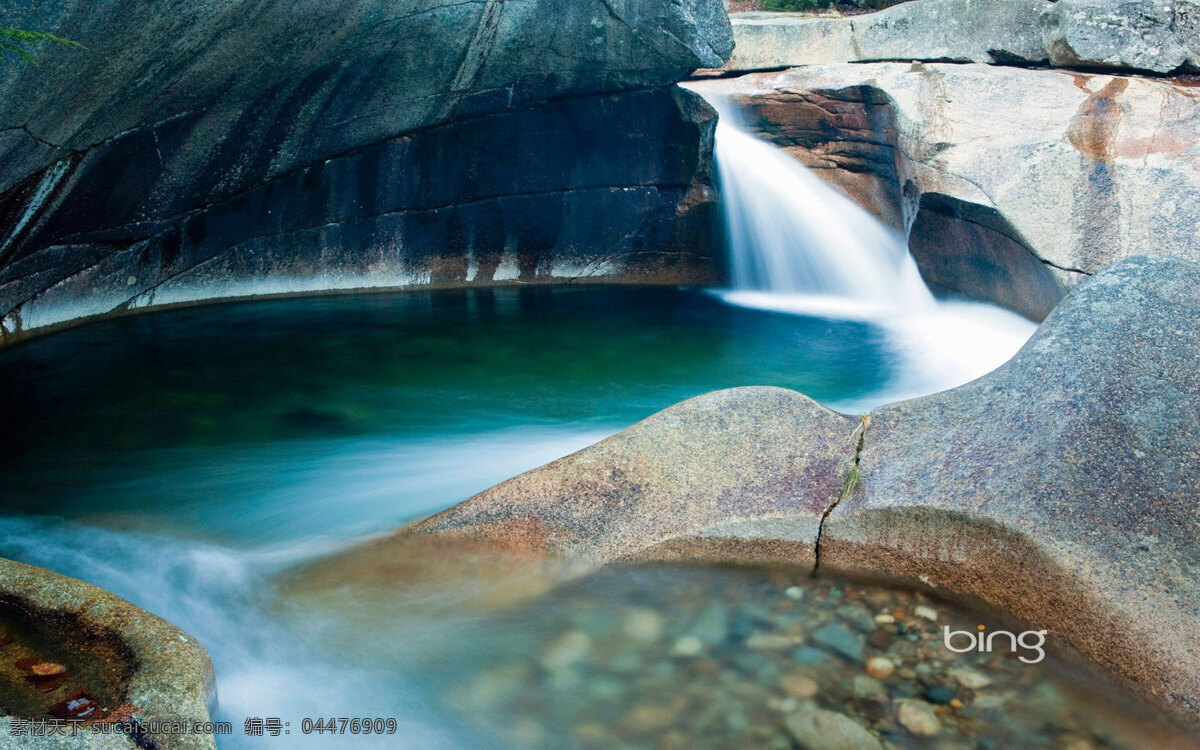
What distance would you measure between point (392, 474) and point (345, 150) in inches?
190

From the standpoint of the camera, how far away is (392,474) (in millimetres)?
4609

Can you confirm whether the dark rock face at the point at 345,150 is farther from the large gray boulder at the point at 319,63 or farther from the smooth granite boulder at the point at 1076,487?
the smooth granite boulder at the point at 1076,487

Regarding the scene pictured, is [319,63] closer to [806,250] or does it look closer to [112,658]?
[806,250]

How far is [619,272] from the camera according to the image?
9.62 metres

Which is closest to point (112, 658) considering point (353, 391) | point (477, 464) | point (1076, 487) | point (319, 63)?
point (477, 464)

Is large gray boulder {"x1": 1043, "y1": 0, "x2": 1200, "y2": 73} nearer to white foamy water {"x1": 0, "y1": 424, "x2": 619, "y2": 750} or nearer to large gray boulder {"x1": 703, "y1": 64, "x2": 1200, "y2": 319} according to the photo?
large gray boulder {"x1": 703, "y1": 64, "x2": 1200, "y2": 319}

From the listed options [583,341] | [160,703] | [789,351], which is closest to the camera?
[160,703]

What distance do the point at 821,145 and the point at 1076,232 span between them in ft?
11.7

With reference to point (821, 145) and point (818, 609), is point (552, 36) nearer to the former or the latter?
point (821, 145)

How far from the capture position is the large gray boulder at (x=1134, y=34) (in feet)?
24.0

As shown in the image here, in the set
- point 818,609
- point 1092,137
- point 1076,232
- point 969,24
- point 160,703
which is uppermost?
point 969,24

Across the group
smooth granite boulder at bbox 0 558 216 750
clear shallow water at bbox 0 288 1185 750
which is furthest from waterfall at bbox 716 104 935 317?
smooth granite boulder at bbox 0 558 216 750

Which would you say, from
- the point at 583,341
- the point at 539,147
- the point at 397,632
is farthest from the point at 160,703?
the point at 539,147

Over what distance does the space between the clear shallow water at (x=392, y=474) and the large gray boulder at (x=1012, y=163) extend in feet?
3.45
